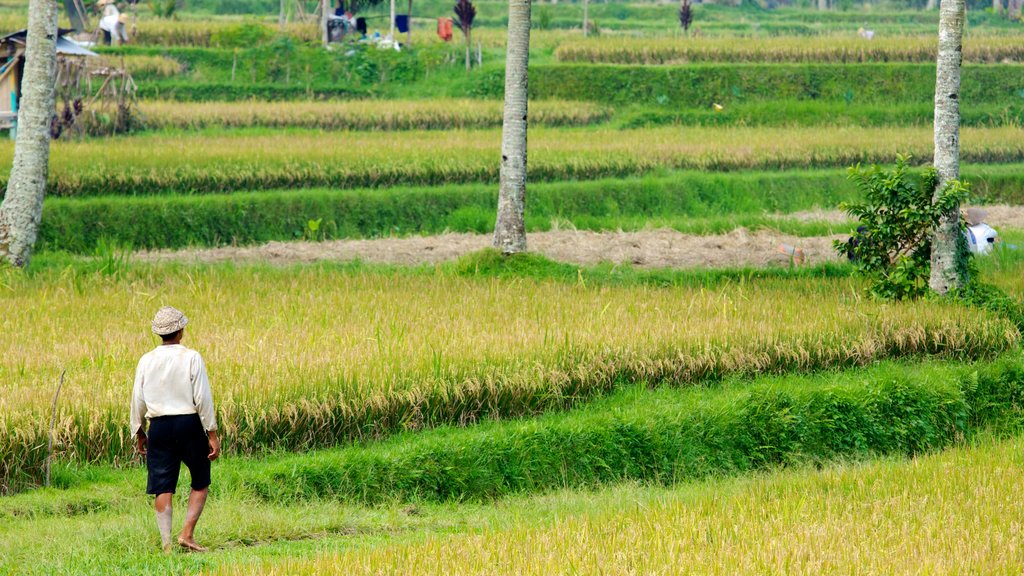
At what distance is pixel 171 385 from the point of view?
7059mm

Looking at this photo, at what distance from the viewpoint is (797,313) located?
1242 centimetres

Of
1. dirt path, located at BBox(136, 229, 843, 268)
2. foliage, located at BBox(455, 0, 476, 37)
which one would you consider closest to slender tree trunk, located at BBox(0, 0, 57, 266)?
dirt path, located at BBox(136, 229, 843, 268)

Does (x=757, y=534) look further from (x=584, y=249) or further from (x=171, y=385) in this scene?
(x=584, y=249)

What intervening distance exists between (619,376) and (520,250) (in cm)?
512

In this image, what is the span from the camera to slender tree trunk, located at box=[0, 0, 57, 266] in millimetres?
14258

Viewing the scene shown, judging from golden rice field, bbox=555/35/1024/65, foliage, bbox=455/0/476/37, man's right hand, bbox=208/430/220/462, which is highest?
foliage, bbox=455/0/476/37

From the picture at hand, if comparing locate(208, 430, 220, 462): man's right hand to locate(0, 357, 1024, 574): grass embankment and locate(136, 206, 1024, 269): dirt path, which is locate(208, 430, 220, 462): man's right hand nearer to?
locate(0, 357, 1024, 574): grass embankment

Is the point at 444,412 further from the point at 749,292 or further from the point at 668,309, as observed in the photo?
the point at 749,292

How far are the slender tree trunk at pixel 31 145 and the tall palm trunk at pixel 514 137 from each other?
200 inches

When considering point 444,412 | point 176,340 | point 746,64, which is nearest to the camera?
point 176,340

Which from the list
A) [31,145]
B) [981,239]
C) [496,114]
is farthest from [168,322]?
[496,114]

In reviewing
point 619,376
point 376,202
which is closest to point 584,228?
point 376,202

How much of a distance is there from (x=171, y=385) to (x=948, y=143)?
911cm

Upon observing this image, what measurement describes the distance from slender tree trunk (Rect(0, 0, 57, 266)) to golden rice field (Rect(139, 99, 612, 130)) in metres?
10.9
